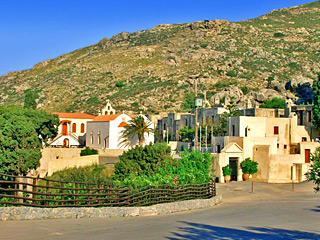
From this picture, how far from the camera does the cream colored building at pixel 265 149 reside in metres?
51.6

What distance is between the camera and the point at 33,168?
189 ft

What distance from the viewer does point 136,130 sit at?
67.8m

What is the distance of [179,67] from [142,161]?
92456 millimetres

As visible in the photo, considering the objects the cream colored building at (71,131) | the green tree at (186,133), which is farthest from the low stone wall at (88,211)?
the cream colored building at (71,131)

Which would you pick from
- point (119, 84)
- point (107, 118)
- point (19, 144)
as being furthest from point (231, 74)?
point (19, 144)

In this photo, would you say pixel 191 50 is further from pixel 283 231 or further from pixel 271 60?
pixel 283 231

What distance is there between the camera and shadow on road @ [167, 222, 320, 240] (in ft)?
49.6

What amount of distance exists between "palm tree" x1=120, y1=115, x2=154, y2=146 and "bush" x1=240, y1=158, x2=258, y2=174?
1870cm

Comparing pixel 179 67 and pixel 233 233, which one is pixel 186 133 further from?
pixel 179 67

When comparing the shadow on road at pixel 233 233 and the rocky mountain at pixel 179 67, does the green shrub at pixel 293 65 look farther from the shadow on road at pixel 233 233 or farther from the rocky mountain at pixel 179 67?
Result: the shadow on road at pixel 233 233

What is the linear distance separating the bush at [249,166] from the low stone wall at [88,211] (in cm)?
2485

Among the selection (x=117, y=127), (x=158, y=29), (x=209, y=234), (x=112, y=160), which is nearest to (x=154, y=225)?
(x=209, y=234)

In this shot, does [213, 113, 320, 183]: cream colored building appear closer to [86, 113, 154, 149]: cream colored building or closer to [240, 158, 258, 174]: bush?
[240, 158, 258, 174]: bush

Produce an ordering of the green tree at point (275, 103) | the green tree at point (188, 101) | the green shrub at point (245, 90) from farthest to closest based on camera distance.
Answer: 1. the green shrub at point (245, 90)
2. the green tree at point (188, 101)
3. the green tree at point (275, 103)
